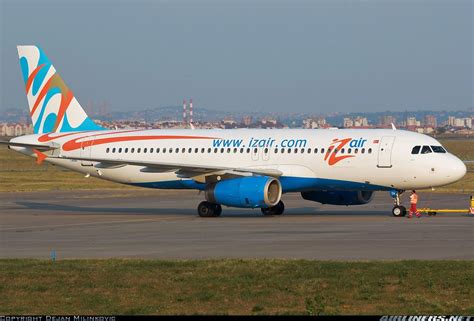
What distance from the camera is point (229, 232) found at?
108 feet

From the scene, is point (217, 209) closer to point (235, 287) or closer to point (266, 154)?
point (266, 154)

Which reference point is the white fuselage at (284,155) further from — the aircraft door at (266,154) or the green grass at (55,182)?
the green grass at (55,182)

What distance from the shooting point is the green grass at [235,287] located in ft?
56.3

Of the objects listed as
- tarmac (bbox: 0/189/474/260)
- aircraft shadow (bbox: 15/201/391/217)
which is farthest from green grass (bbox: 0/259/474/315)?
aircraft shadow (bbox: 15/201/391/217)

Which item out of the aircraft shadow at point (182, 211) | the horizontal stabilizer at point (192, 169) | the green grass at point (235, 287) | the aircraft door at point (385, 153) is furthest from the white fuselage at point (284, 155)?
the green grass at point (235, 287)

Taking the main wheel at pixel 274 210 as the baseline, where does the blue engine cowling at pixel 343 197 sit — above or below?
above

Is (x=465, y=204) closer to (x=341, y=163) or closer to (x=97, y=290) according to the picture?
(x=341, y=163)

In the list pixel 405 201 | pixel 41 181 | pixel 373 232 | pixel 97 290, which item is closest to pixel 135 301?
pixel 97 290

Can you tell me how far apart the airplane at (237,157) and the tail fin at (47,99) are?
1.9 inches

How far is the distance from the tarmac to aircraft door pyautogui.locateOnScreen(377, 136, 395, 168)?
82.2 inches

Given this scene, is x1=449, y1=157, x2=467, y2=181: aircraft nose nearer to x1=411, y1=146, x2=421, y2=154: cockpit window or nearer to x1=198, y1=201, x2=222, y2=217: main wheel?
x1=411, y1=146, x2=421, y2=154: cockpit window

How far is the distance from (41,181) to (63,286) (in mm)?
51812

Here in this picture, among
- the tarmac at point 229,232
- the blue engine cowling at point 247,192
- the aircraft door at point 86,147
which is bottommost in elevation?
the tarmac at point 229,232

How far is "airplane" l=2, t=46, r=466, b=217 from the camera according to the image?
128 ft
